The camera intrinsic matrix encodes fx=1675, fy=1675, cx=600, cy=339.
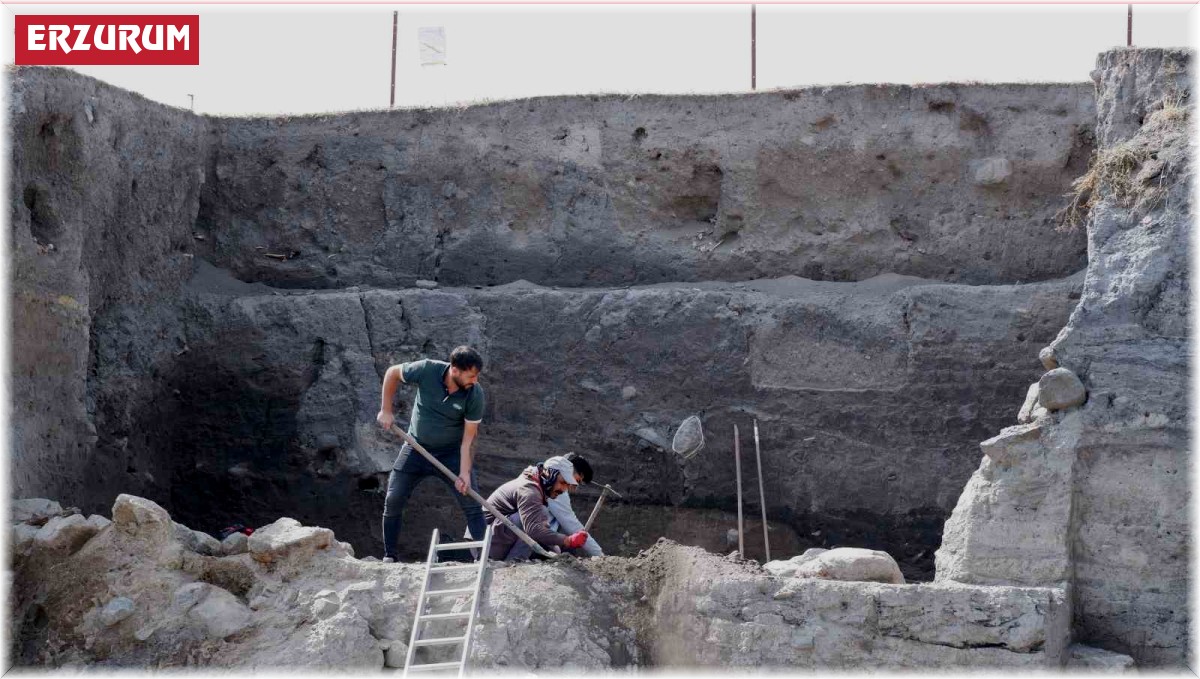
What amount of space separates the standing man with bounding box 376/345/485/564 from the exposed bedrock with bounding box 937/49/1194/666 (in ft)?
7.13

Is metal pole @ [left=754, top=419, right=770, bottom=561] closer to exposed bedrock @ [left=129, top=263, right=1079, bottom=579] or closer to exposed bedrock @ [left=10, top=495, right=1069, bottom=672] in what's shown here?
exposed bedrock @ [left=129, top=263, right=1079, bottom=579]

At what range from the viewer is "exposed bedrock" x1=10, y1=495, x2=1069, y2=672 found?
269 inches

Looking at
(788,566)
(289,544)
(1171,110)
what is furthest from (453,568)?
(1171,110)

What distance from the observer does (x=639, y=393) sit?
30.9 ft

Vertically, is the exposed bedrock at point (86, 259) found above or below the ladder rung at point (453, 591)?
Result: above

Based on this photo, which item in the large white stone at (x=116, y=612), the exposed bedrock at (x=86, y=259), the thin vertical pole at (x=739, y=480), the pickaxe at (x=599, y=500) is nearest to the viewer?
the large white stone at (x=116, y=612)

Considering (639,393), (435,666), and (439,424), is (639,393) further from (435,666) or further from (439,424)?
(435,666)

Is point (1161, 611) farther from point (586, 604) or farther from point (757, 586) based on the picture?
point (586, 604)

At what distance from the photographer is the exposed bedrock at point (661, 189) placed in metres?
9.50

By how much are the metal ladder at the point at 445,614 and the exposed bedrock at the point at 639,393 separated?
7.53 ft

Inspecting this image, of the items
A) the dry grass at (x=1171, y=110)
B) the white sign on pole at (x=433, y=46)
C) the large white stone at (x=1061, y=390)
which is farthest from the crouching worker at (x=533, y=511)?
the white sign on pole at (x=433, y=46)

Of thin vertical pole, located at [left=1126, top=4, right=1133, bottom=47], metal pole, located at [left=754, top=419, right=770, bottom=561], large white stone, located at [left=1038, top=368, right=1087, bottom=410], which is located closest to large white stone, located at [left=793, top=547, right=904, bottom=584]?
large white stone, located at [left=1038, top=368, right=1087, bottom=410]

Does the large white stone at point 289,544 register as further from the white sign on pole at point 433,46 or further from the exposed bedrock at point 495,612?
the white sign on pole at point 433,46

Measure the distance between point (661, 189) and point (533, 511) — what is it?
3.15 meters
